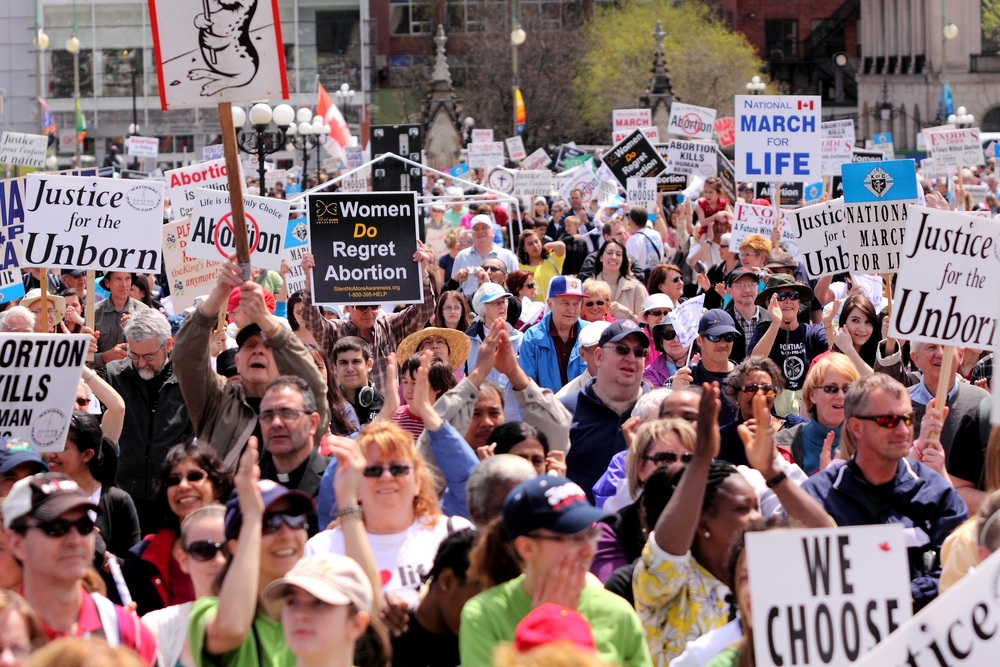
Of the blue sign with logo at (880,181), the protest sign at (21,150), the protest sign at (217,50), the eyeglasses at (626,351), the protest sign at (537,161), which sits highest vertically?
the protest sign at (217,50)

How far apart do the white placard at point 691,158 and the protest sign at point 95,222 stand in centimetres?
1191

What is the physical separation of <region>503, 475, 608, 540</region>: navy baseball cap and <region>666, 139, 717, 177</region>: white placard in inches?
633

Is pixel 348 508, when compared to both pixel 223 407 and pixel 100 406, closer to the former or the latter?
pixel 223 407

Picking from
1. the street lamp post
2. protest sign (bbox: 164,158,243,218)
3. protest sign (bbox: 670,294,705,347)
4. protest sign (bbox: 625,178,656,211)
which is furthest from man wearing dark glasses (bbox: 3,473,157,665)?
the street lamp post

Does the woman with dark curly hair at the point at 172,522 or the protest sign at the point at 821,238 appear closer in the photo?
the woman with dark curly hair at the point at 172,522

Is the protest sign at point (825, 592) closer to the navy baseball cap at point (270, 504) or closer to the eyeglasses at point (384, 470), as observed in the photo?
the navy baseball cap at point (270, 504)

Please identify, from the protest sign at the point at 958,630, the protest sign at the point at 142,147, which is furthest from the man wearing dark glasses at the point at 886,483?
the protest sign at the point at 142,147

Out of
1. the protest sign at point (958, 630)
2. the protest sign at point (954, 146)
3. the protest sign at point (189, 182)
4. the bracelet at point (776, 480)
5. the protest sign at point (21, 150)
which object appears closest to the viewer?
the protest sign at point (958, 630)

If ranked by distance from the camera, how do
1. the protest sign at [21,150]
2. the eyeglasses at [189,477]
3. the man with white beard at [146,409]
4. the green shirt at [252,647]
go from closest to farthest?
1. the green shirt at [252,647]
2. the eyeglasses at [189,477]
3. the man with white beard at [146,409]
4. the protest sign at [21,150]

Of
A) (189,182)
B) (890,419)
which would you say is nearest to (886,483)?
(890,419)

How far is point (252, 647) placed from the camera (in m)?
4.13

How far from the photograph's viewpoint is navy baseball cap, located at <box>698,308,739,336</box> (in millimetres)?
8039

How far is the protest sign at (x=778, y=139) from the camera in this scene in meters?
14.0

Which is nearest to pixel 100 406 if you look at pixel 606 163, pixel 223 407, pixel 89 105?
pixel 223 407
